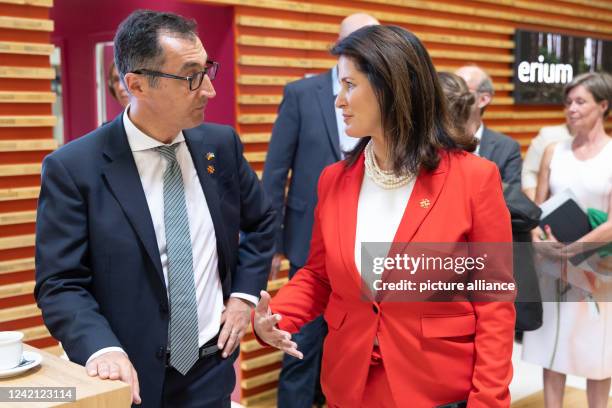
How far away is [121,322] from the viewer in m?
2.07

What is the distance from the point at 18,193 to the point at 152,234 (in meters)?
2.16

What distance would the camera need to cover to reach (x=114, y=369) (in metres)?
1.72

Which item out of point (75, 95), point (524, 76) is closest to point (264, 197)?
point (75, 95)

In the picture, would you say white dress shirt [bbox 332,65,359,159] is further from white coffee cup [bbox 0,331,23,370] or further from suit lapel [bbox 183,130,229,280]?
white coffee cup [bbox 0,331,23,370]

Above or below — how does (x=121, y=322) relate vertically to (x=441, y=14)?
below

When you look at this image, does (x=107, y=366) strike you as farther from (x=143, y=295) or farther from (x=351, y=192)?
(x=351, y=192)

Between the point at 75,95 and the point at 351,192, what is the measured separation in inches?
130

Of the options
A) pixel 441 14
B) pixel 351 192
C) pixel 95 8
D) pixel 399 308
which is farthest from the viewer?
pixel 441 14

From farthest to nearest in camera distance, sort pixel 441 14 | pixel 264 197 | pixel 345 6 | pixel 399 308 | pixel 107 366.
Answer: pixel 441 14 < pixel 345 6 < pixel 264 197 < pixel 399 308 < pixel 107 366

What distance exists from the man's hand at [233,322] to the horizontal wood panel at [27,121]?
2149 millimetres

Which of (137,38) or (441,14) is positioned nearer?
(137,38)

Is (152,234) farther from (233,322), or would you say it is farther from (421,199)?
(421,199)

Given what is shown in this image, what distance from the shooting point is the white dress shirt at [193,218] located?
84.3 inches

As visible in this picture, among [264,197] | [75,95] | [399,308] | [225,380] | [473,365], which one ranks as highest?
[75,95]
